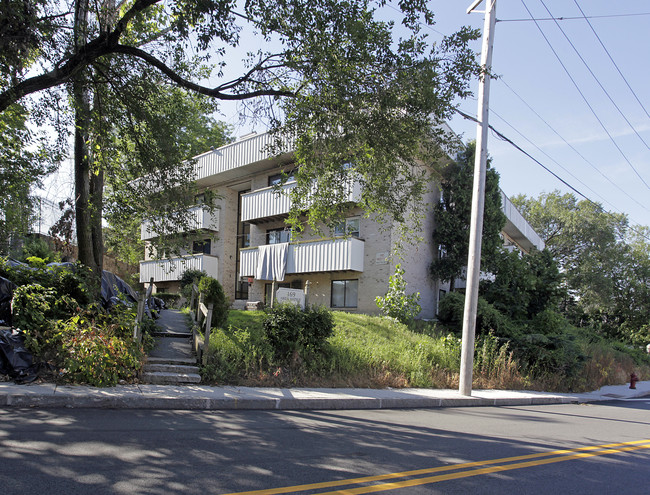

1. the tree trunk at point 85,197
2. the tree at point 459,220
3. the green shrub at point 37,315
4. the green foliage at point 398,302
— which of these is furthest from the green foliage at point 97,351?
the tree at point 459,220

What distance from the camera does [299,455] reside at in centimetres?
530

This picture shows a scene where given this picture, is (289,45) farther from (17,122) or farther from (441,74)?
(17,122)

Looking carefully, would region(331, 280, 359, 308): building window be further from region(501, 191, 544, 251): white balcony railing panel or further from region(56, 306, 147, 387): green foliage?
region(501, 191, 544, 251): white balcony railing panel

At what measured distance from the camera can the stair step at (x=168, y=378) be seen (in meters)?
8.95

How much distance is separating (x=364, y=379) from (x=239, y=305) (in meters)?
13.8

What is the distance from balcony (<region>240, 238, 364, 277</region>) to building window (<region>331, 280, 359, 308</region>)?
1.14 metres

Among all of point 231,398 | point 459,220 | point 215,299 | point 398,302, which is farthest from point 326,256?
point 231,398

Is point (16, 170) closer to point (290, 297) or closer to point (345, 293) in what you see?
point (290, 297)

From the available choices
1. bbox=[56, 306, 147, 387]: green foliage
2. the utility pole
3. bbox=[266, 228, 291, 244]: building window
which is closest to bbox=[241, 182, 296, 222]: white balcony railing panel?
bbox=[266, 228, 291, 244]: building window

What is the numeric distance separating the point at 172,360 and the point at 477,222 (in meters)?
8.01

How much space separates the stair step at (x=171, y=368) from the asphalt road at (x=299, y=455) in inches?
85.6

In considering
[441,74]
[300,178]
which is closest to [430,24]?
[441,74]

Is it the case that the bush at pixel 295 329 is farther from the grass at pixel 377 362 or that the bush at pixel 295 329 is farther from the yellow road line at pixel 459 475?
the yellow road line at pixel 459 475

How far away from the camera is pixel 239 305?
24.0 m
